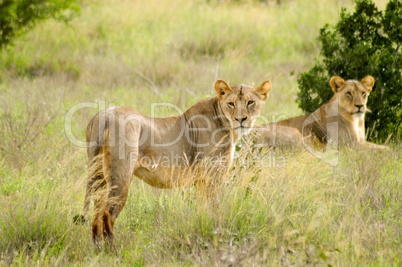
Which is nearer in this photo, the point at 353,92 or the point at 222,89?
the point at 222,89

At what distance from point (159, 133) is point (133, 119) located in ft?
1.10

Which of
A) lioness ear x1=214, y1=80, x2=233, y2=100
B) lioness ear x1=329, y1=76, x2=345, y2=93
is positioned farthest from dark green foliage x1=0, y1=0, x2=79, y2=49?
lioness ear x1=214, y1=80, x2=233, y2=100

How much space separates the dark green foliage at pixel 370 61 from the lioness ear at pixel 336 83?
422 mm

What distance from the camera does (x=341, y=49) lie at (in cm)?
830

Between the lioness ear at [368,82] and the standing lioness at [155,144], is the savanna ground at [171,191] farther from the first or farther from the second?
the lioness ear at [368,82]

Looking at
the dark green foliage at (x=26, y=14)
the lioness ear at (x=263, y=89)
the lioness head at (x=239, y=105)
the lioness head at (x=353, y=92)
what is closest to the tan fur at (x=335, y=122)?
the lioness head at (x=353, y=92)

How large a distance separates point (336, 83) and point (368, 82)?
0.38 meters

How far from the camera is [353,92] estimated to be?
7762 mm

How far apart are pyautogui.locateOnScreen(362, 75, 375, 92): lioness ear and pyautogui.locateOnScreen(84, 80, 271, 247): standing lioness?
2167mm

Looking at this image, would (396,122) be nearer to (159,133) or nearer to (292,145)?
(292,145)

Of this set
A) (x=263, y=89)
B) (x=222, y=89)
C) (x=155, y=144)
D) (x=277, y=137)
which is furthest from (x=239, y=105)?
(x=277, y=137)

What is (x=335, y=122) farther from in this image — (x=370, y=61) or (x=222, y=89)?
(x=222, y=89)

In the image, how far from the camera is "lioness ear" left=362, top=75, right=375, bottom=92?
7.62 m

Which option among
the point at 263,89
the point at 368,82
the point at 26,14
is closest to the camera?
the point at 263,89
